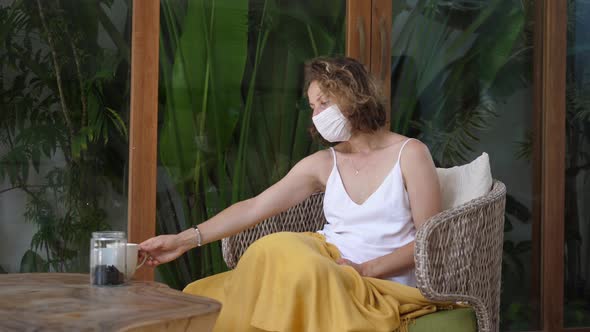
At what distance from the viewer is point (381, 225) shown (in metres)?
2.51

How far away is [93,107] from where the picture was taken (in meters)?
3.27

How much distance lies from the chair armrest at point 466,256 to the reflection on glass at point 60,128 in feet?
4.99

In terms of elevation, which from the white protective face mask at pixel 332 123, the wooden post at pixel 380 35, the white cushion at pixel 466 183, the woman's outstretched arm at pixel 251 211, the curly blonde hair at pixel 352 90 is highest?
the wooden post at pixel 380 35

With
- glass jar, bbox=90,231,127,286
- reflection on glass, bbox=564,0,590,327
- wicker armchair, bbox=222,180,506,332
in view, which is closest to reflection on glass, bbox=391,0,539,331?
reflection on glass, bbox=564,0,590,327

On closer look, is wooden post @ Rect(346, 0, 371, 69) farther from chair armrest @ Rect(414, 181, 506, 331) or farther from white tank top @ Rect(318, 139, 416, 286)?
chair armrest @ Rect(414, 181, 506, 331)

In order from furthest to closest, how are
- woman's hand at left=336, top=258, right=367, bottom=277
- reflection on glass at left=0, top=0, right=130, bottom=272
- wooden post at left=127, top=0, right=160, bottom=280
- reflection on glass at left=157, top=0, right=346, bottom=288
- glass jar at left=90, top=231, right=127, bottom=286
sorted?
reflection on glass at left=157, top=0, right=346, bottom=288, wooden post at left=127, top=0, right=160, bottom=280, reflection on glass at left=0, top=0, right=130, bottom=272, woman's hand at left=336, top=258, right=367, bottom=277, glass jar at left=90, top=231, right=127, bottom=286

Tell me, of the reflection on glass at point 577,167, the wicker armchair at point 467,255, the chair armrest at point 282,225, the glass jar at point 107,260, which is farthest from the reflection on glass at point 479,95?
the glass jar at point 107,260

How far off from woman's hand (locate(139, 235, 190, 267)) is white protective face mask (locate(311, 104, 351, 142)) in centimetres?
58

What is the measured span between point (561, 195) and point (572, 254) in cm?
30

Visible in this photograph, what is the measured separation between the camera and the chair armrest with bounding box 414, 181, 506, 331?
2178 millimetres

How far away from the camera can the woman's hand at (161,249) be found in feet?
7.71

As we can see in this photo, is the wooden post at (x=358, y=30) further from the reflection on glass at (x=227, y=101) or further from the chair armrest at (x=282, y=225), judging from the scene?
the chair armrest at (x=282, y=225)

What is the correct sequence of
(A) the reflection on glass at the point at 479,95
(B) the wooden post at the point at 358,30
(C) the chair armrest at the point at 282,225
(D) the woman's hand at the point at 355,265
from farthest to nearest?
(A) the reflection on glass at the point at 479,95
(B) the wooden post at the point at 358,30
(C) the chair armrest at the point at 282,225
(D) the woman's hand at the point at 355,265

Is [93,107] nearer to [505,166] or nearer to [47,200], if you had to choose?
[47,200]
